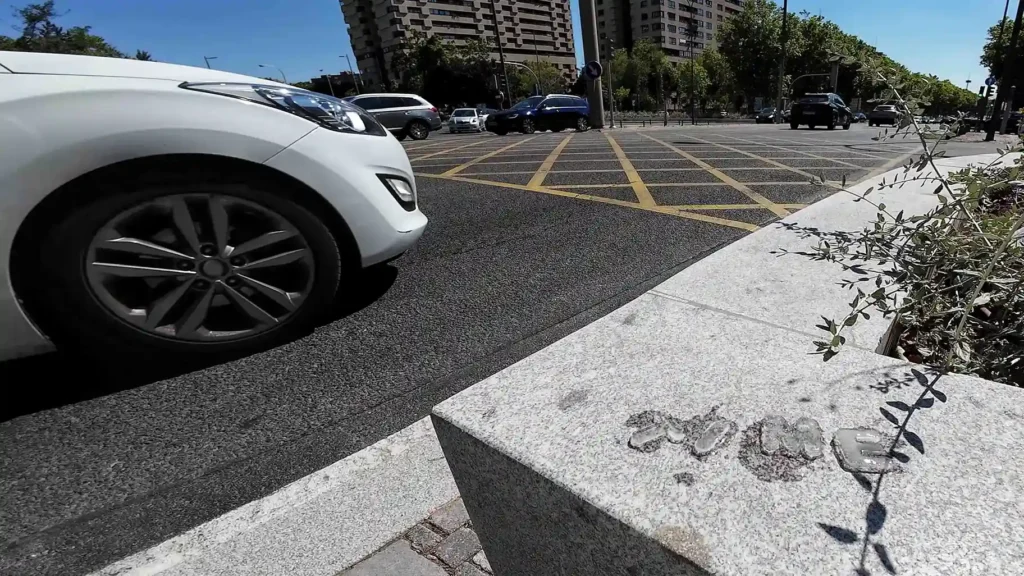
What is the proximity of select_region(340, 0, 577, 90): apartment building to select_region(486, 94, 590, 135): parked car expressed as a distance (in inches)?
2813

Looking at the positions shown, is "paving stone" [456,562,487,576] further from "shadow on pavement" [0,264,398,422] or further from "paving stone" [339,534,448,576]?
"shadow on pavement" [0,264,398,422]

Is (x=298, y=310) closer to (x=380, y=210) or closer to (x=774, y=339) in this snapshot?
(x=380, y=210)

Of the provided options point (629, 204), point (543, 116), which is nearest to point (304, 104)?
point (629, 204)

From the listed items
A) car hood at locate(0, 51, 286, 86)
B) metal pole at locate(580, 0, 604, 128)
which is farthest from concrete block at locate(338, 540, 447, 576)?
metal pole at locate(580, 0, 604, 128)

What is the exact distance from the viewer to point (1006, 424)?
0.84 metres

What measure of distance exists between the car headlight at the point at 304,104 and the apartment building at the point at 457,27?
87.1m

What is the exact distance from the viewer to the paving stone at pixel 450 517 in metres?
1.23

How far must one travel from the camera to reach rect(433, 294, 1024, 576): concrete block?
2.18 feet

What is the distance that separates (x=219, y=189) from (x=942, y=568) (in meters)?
2.28

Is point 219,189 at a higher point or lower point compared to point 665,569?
higher

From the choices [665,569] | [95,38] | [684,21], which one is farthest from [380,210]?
[684,21]

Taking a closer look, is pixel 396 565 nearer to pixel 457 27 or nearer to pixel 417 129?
pixel 417 129

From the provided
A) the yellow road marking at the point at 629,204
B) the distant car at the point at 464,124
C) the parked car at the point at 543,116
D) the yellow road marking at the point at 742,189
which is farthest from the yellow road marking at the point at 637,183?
the distant car at the point at 464,124

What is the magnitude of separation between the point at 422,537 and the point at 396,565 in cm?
9
